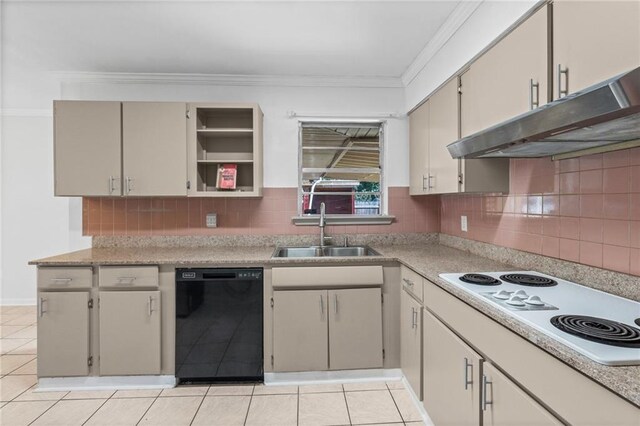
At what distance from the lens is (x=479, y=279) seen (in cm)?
167

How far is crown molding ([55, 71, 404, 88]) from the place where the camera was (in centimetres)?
303

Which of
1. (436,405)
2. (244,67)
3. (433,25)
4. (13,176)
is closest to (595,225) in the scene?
(436,405)

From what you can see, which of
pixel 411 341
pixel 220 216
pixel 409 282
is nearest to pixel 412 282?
pixel 409 282

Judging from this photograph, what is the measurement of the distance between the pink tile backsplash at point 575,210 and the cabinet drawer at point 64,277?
2.85 m

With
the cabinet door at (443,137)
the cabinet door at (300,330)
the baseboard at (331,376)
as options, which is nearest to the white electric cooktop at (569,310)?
the cabinet door at (443,137)

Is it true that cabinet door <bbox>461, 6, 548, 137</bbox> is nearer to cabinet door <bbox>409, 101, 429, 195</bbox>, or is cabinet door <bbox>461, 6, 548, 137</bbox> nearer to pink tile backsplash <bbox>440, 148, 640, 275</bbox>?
pink tile backsplash <bbox>440, 148, 640, 275</bbox>

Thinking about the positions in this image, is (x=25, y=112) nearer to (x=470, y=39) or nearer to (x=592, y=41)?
(x=470, y=39)

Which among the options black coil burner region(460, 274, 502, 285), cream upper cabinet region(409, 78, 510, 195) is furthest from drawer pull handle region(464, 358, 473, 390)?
cream upper cabinet region(409, 78, 510, 195)

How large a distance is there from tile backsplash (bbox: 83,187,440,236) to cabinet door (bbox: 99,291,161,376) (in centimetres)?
79

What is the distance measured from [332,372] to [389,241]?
1.27 meters

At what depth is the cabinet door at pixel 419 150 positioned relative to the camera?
2.73 meters

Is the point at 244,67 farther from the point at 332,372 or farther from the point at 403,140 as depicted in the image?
the point at 332,372

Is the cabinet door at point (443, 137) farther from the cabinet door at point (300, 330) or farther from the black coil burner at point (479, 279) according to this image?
the cabinet door at point (300, 330)

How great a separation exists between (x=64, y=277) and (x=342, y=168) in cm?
239
